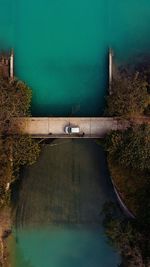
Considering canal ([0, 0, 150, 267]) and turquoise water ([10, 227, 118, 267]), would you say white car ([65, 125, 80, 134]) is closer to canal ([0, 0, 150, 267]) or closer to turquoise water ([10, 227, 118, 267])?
canal ([0, 0, 150, 267])

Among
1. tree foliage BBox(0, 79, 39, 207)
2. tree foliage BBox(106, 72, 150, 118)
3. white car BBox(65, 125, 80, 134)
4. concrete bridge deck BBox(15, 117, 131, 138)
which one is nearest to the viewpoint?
tree foliage BBox(106, 72, 150, 118)

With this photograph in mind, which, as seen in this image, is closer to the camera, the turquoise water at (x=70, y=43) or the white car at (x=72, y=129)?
the white car at (x=72, y=129)

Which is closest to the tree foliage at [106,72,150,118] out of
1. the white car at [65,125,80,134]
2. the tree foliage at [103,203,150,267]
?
the white car at [65,125,80,134]

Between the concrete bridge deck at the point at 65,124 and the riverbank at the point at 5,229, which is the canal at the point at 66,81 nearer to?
the riverbank at the point at 5,229

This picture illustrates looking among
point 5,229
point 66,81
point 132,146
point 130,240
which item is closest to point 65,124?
point 66,81

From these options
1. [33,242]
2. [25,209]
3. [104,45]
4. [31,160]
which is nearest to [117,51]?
[104,45]

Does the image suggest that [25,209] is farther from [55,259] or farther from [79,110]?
[79,110]

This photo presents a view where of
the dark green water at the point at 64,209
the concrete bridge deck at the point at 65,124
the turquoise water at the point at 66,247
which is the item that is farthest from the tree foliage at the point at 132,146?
the turquoise water at the point at 66,247
